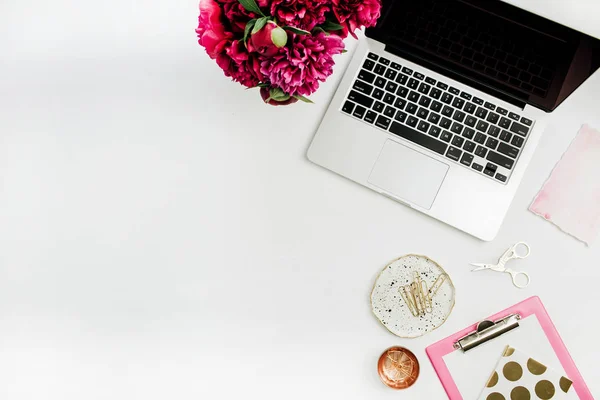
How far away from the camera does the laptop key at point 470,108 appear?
776mm

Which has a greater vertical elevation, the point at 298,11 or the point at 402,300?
the point at 298,11

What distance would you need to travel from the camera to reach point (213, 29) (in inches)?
21.7

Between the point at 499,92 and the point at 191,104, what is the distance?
0.50m

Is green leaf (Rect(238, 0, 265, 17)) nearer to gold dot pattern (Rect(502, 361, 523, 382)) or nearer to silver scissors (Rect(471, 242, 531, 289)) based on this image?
silver scissors (Rect(471, 242, 531, 289))

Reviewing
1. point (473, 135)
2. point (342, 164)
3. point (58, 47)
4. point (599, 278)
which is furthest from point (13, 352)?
point (599, 278)

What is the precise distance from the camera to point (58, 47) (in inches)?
34.0

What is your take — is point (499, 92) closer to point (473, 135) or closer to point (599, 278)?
point (473, 135)

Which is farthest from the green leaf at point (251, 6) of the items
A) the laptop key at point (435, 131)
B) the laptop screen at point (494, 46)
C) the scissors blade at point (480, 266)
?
the scissors blade at point (480, 266)

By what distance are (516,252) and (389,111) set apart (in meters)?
0.30

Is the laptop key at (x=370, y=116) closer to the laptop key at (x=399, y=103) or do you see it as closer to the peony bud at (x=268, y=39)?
the laptop key at (x=399, y=103)

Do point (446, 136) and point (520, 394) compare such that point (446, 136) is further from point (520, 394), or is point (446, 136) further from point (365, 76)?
point (520, 394)

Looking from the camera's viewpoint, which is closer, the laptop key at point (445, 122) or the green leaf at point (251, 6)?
the green leaf at point (251, 6)

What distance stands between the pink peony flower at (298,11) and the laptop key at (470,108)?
0.34 m

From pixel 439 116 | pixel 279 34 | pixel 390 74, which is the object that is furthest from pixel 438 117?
pixel 279 34
